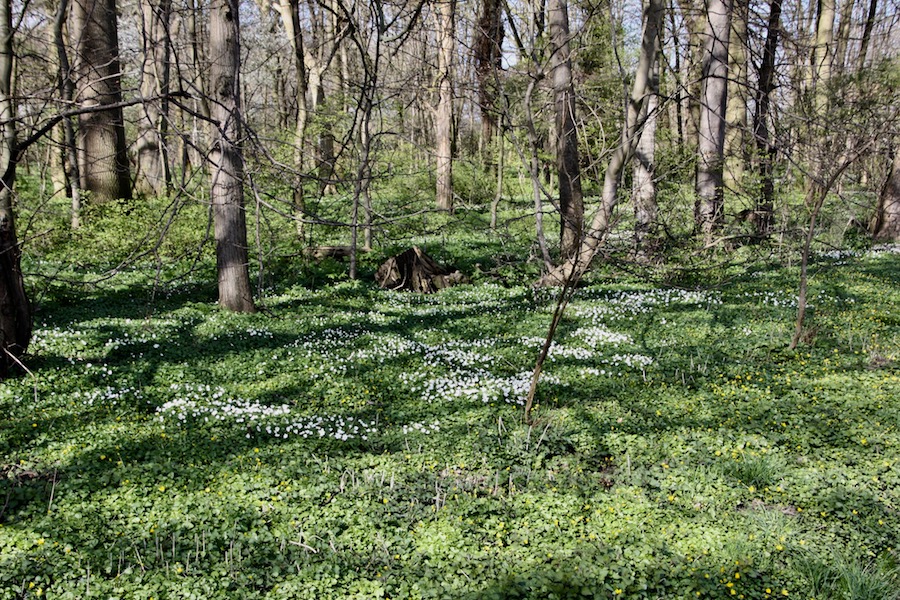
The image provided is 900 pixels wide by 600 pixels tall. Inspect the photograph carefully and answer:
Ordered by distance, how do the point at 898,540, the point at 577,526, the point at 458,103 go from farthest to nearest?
the point at 458,103
the point at 577,526
the point at 898,540

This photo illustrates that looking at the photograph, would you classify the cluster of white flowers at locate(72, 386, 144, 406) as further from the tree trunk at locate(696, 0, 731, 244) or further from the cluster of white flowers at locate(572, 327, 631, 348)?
the tree trunk at locate(696, 0, 731, 244)

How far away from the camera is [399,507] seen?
5.22m

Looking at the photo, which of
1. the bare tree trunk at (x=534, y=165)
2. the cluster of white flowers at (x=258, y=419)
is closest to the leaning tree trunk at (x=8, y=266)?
the cluster of white flowers at (x=258, y=419)

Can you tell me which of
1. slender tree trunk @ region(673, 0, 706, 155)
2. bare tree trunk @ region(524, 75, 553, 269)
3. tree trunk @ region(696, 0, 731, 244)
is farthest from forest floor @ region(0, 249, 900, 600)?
tree trunk @ region(696, 0, 731, 244)

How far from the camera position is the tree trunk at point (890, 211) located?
17.1 m

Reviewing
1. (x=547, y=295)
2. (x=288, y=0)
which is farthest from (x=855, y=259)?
(x=288, y=0)

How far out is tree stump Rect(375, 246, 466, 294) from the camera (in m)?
14.7

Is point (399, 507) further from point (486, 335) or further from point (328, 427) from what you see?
point (486, 335)

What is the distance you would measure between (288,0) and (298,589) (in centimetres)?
1774

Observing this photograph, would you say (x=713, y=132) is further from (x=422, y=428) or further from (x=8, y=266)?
(x=8, y=266)

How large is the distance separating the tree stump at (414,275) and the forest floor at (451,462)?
4.49m

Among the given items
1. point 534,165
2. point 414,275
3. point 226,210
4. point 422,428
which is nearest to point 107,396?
point 422,428

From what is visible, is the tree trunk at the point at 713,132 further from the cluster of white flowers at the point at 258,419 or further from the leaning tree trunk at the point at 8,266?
the leaning tree trunk at the point at 8,266

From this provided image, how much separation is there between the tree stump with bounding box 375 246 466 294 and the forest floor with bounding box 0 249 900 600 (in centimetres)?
449
